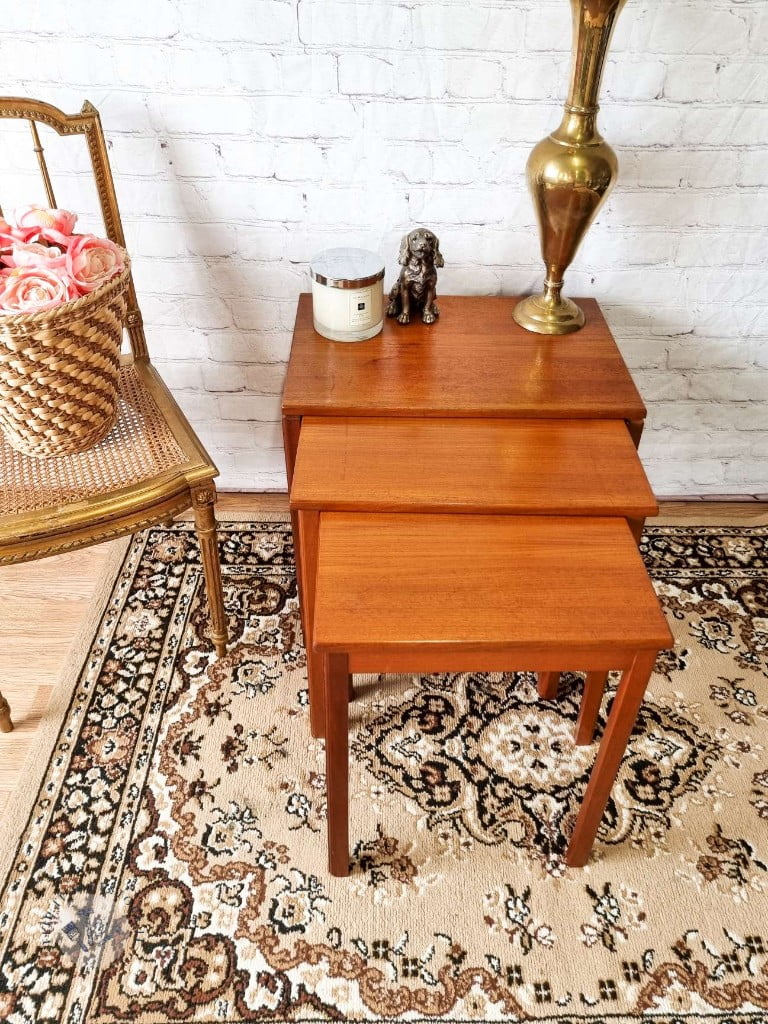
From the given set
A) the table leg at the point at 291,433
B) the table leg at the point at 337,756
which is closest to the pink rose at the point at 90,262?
the table leg at the point at 291,433

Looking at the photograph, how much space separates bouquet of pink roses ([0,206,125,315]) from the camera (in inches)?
42.9

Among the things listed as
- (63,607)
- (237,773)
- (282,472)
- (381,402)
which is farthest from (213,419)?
Answer: (237,773)

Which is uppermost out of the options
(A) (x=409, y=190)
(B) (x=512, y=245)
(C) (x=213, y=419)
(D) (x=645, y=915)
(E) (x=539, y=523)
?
(A) (x=409, y=190)

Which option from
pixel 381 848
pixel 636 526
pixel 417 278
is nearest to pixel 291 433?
pixel 417 278

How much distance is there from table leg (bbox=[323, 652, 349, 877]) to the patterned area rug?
8 centimetres

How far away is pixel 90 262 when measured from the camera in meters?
1.15

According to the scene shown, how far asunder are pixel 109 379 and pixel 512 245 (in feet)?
2.68

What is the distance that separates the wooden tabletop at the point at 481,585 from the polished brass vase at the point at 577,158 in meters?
0.51

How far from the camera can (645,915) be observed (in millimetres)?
1198

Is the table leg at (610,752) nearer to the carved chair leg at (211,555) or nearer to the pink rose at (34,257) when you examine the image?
the carved chair leg at (211,555)

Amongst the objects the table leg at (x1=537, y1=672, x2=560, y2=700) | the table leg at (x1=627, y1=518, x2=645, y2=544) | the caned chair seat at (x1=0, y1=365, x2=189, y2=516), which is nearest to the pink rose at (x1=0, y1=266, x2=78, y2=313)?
the caned chair seat at (x1=0, y1=365, x2=189, y2=516)

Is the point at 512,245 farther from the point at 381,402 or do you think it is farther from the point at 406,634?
the point at 406,634

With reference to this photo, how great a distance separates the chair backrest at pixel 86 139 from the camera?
4.16 feet

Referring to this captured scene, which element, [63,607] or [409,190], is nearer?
[409,190]
